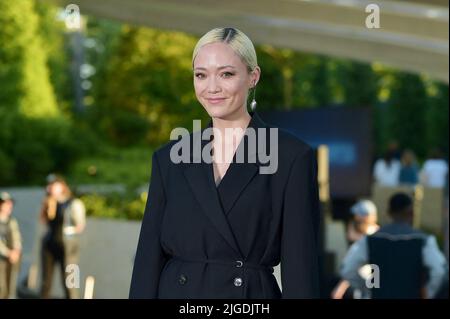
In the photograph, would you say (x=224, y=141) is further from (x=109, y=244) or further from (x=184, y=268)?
(x=109, y=244)

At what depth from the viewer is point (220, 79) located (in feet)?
9.57

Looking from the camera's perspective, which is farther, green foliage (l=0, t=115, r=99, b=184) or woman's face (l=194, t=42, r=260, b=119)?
green foliage (l=0, t=115, r=99, b=184)

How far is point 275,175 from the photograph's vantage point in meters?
2.93

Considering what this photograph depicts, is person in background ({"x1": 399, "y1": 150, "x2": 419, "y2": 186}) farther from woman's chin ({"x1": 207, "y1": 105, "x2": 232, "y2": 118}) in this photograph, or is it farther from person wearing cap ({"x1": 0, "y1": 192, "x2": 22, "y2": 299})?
woman's chin ({"x1": 207, "y1": 105, "x2": 232, "y2": 118})

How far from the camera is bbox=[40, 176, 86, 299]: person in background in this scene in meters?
14.0

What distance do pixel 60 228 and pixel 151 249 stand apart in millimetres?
11341

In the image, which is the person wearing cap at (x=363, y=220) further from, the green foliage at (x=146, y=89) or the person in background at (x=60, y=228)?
the green foliage at (x=146, y=89)

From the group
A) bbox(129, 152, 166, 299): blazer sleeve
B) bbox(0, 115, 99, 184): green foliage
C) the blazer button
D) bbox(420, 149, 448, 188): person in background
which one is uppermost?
bbox(0, 115, 99, 184): green foliage

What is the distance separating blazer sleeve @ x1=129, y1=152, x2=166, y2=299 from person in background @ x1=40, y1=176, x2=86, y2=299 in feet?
35.9

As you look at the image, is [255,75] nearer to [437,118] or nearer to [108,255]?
[108,255]

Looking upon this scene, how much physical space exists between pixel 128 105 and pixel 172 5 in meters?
24.8

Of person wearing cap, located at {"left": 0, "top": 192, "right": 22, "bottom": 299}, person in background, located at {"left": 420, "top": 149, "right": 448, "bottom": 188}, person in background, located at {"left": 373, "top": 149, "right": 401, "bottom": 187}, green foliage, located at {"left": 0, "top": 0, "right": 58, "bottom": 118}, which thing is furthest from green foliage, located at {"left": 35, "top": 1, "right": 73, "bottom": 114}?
person wearing cap, located at {"left": 0, "top": 192, "right": 22, "bottom": 299}

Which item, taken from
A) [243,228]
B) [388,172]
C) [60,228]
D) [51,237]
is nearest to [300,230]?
[243,228]

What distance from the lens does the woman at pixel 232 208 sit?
290 centimetres
